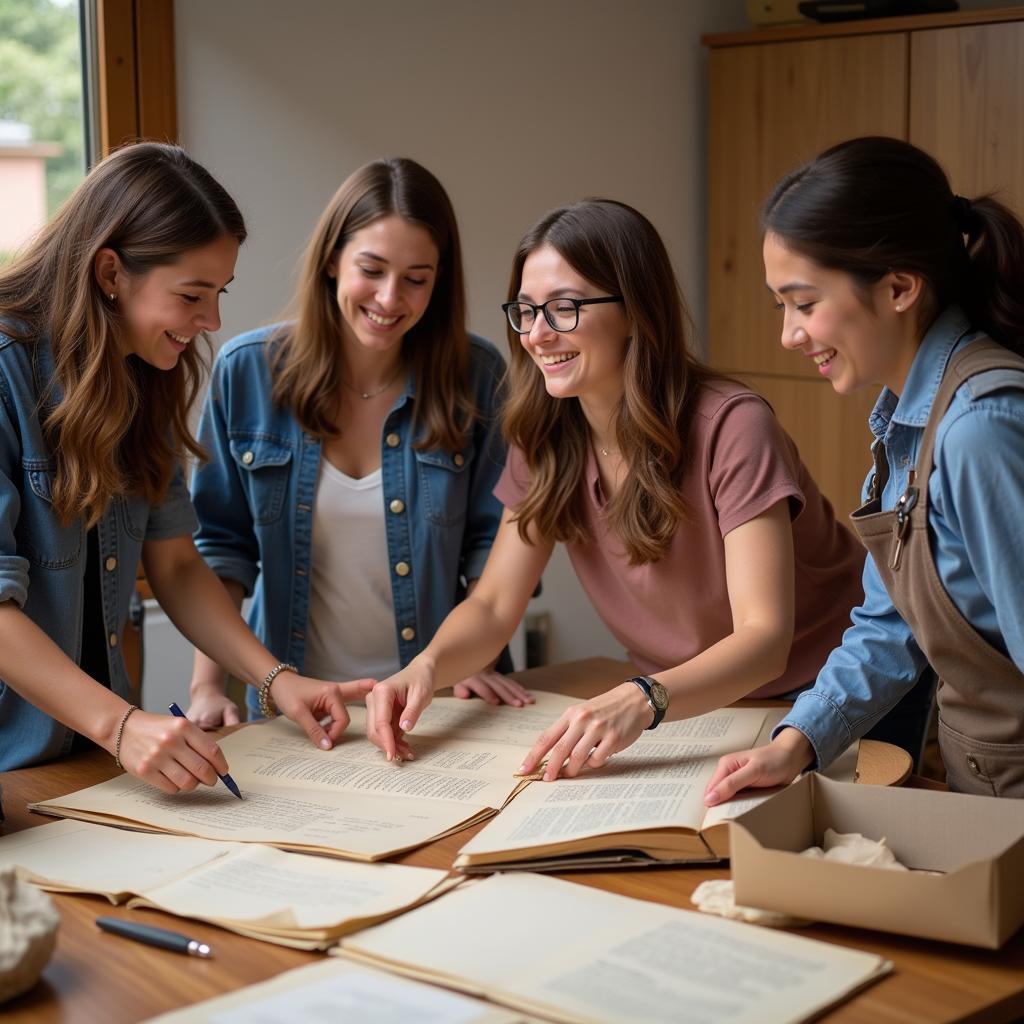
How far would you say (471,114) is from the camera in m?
3.94

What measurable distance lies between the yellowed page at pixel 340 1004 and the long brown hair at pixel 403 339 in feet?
4.30

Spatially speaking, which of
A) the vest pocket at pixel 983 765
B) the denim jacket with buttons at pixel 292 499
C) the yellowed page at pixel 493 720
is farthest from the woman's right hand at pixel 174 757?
the vest pocket at pixel 983 765

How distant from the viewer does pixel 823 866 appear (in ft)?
3.81

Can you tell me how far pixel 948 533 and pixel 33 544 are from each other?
3.76ft

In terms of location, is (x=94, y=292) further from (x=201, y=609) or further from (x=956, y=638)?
(x=956, y=638)

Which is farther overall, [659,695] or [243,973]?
[659,695]

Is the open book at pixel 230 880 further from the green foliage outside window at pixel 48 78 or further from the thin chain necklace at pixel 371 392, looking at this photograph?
the green foliage outside window at pixel 48 78

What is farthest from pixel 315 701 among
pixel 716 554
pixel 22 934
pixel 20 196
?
pixel 20 196

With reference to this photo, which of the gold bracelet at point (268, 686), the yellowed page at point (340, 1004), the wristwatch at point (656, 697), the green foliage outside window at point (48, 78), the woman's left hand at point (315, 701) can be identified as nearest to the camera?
the yellowed page at point (340, 1004)

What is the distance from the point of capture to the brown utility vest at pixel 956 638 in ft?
4.70

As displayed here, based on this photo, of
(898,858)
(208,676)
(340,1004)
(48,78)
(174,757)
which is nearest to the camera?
(340,1004)

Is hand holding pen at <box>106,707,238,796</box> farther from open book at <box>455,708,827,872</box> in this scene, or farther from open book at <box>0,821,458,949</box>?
open book at <box>455,708,827,872</box>

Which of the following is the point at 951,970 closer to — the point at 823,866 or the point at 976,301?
the point at 823,866

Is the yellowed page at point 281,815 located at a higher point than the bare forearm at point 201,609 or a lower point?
lower
